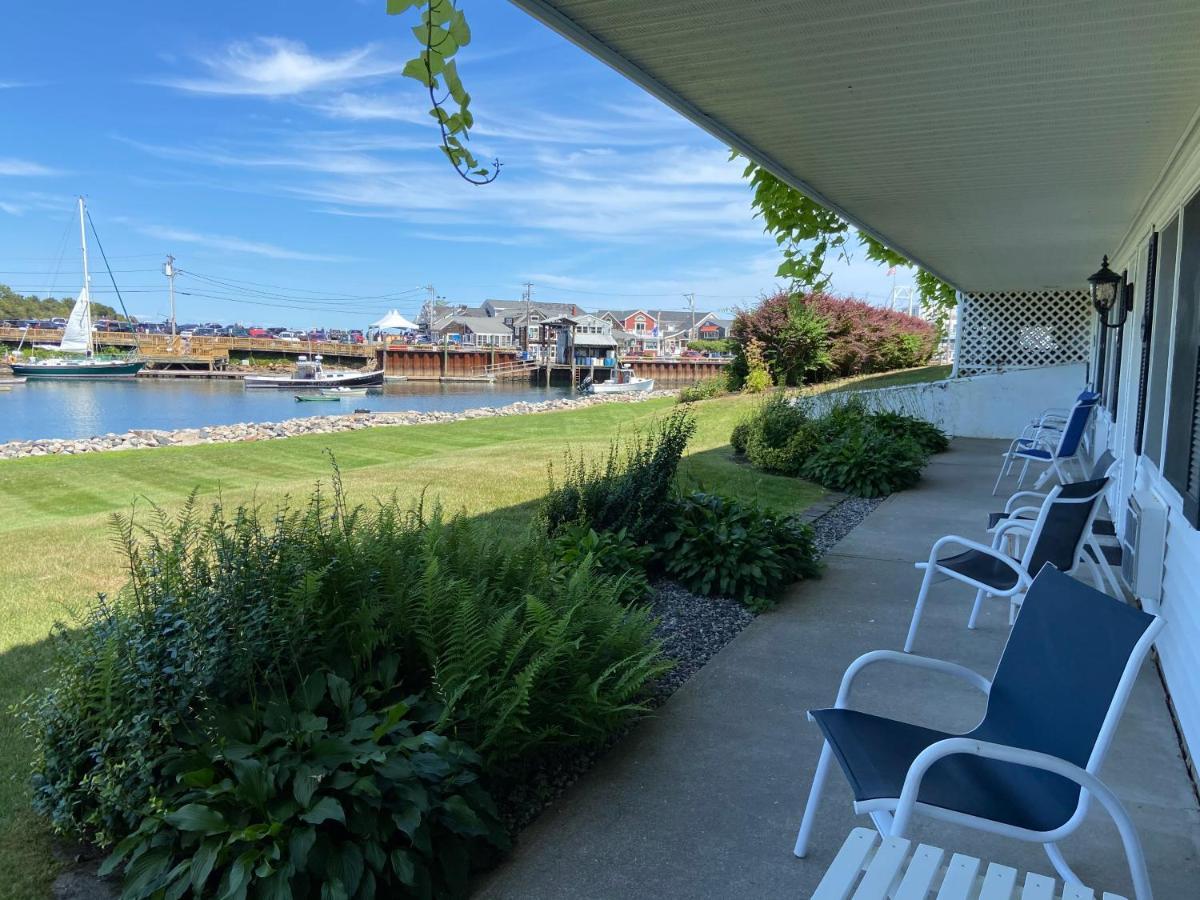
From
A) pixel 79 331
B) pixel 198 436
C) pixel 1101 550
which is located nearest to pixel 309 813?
pixel 1101 550

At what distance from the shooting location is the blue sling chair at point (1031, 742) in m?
1.71

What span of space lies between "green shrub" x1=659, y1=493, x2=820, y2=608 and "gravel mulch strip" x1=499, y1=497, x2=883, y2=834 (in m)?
0.11

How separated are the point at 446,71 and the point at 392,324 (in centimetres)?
9268

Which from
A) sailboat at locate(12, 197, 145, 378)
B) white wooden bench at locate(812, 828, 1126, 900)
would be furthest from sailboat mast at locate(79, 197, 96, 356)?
white wooden bench at locate(812, 828, 1126, 900)

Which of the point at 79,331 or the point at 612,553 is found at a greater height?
the point at 79,331

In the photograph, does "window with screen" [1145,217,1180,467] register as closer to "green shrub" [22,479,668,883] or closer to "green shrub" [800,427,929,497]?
"green shrub" [800,427,929,497]

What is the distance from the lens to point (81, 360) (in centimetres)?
5416

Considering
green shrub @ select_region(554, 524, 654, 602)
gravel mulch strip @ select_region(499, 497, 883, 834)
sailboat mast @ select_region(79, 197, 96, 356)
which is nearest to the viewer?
gravel mulch strip @ select_region(499, 497, 883, 834)

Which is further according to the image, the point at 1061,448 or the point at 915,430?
the point at 915,430

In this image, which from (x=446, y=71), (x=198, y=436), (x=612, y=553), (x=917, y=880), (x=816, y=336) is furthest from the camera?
(x=816, y=336)

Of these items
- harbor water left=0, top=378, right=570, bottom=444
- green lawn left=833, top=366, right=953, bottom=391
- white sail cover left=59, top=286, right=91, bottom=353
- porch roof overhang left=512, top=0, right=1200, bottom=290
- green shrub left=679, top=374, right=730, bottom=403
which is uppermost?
white sail cover left=59, top=286, right=91, bottom=353

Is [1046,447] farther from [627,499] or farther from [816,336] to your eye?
[816,336]

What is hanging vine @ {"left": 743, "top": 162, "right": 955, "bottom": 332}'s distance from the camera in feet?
19.7

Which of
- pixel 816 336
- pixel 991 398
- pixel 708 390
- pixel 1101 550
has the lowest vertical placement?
pixel 1101 550
